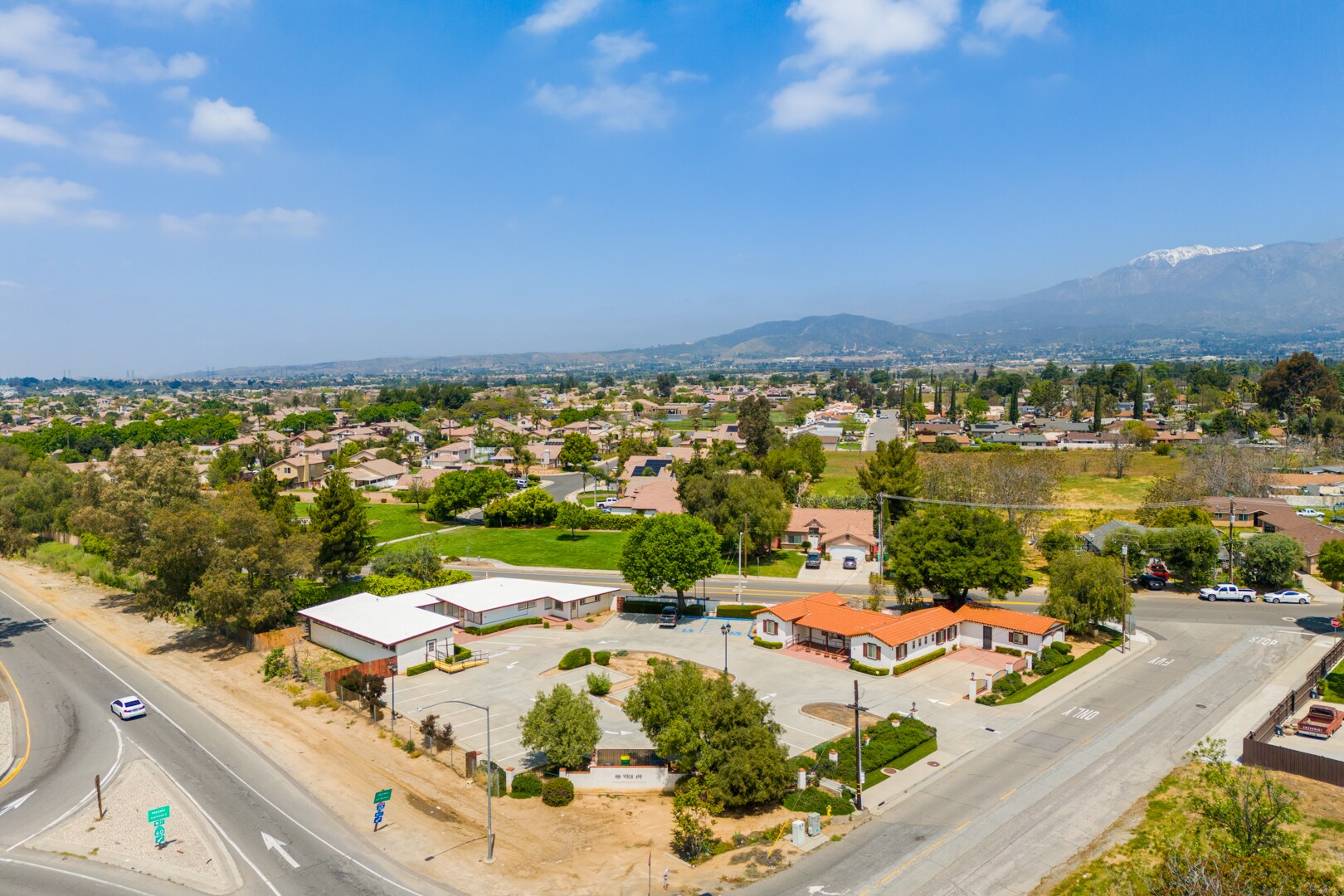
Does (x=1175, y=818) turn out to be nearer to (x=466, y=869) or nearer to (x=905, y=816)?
(x=905, y=816)

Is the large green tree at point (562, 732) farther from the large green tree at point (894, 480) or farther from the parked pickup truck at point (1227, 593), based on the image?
the parked pickup truck at point (1227, 593)

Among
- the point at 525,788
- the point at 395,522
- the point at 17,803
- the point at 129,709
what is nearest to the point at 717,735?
the point at 525,788

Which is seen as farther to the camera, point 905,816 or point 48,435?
point 48,435

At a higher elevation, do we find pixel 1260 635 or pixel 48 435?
pixel 48 435

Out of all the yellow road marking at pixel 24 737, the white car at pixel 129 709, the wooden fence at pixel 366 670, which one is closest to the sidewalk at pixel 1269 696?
the wooden fence at pixel 366 670

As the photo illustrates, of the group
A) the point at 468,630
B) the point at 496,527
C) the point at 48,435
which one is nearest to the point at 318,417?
the point at 48,435

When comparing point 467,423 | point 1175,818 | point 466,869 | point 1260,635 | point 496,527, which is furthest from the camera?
point 467,423

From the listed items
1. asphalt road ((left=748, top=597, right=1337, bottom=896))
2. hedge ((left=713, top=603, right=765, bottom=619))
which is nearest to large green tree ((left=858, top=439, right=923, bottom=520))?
hedge ((left=713, top=603, right=765, bottom=619))
